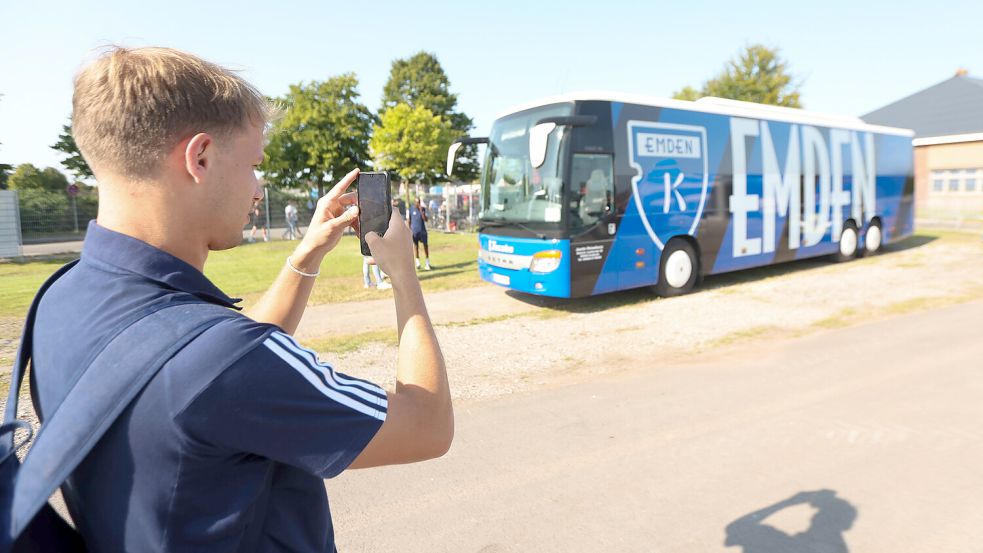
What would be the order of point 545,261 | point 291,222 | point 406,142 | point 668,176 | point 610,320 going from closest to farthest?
point 610,320
point 545,261
point 668,176
point 291,222
point 406,142

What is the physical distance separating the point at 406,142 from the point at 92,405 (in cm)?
3647

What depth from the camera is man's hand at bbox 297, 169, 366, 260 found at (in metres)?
1.72

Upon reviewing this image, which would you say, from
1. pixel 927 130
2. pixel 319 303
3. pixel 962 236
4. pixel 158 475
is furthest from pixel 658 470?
pixel 927 130

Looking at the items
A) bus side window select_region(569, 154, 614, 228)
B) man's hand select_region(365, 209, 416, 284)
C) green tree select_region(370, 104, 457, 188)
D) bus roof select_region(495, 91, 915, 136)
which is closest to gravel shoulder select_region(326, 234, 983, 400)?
bus side window select_region(569, 154, 614, 228)

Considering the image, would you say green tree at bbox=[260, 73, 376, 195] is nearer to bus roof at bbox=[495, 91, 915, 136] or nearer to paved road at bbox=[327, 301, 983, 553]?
bus roof at bbox=[495, 91, 915, 136]

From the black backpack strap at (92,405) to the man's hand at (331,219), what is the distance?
0.75m

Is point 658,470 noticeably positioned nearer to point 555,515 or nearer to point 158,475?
point 555,515

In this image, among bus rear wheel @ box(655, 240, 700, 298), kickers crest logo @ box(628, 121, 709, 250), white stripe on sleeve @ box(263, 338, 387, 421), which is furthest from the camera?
bus rear wheel @ box(655, 240, 700, 298)

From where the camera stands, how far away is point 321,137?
36969mm

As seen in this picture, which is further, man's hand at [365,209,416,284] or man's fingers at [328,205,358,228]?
man's fingers at [328,205,358,228]

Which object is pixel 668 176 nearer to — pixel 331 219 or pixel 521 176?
pixel 521 176

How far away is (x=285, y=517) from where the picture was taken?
1185 millimetres

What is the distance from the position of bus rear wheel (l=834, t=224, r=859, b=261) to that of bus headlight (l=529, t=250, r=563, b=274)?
9.51 meters

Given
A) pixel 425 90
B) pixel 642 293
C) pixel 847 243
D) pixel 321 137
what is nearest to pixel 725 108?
pixel 642 293
